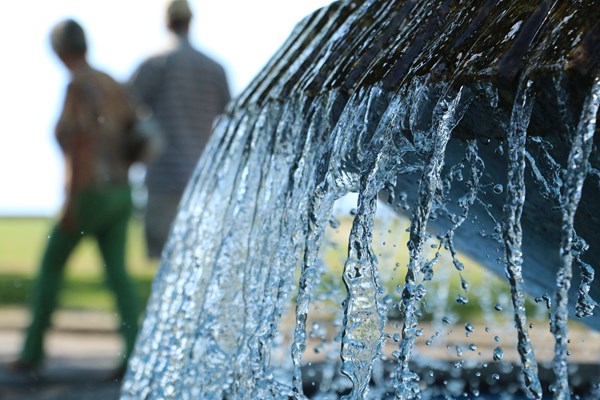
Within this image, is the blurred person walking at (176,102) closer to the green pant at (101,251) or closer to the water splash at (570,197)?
the green pant at (101,251)

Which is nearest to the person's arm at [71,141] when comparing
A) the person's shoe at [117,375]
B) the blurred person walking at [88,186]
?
the blurred person walking at [88,186]

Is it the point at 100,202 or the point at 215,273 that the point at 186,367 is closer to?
the point at 215,273

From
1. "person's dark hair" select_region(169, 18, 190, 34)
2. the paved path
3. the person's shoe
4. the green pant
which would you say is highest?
"person's dark hair" select_region(169, 18, 190, 34)

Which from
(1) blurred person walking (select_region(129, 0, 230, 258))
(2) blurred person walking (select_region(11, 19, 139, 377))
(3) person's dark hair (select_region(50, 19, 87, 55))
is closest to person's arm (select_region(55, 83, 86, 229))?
(2) blurred person walking (select_region(11, 19, 139, 377))

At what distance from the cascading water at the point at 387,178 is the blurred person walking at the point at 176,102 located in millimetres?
3724

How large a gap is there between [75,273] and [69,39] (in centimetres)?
967

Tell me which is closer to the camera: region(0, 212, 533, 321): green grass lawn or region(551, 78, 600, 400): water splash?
region(551, 78, 600, 400): water splash

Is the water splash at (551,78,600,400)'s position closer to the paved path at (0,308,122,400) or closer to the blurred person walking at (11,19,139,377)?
the paved path at (0,308,122,400)

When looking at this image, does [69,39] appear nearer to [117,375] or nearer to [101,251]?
[101,251]

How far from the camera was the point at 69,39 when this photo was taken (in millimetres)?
5035

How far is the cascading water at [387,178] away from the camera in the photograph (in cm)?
139

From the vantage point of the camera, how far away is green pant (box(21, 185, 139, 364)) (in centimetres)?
489

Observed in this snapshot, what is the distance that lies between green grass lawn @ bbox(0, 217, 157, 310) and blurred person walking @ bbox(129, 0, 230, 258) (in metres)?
0.43

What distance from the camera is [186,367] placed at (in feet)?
8.57
